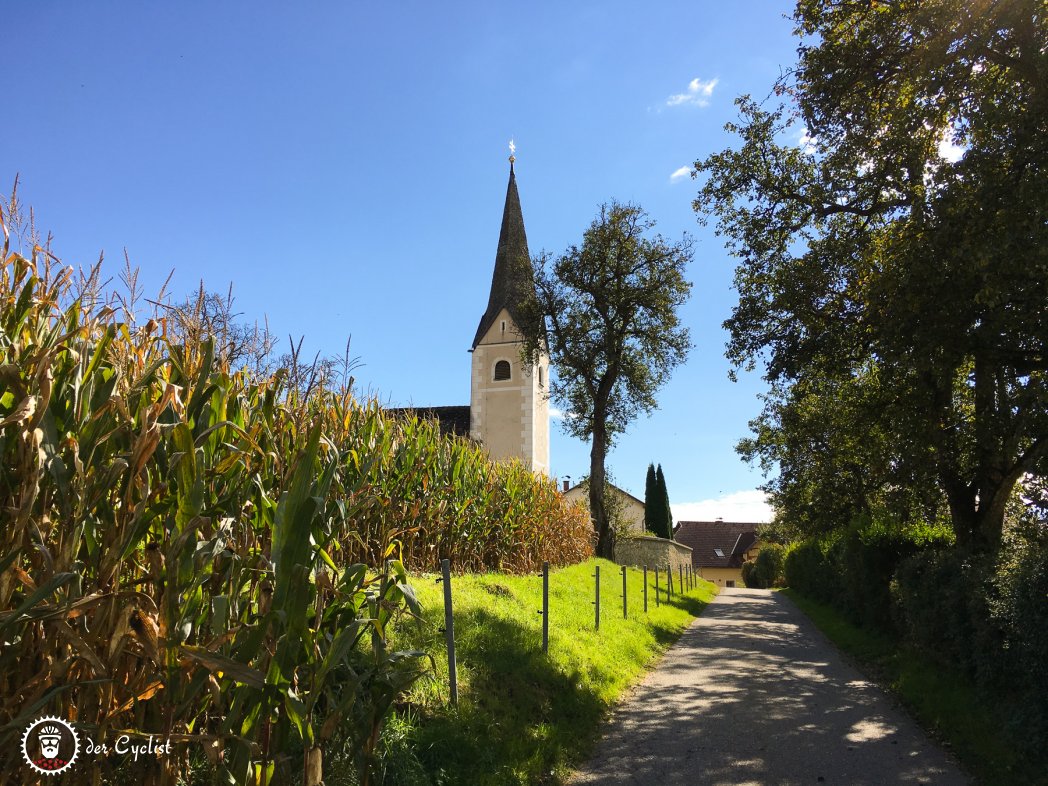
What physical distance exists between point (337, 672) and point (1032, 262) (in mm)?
9297

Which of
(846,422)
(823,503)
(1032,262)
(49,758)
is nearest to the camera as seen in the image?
(49,758)

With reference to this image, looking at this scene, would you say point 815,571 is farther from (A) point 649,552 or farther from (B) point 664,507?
(B) point 664,507

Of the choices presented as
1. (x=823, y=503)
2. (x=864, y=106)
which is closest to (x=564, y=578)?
(x=864, y=106)

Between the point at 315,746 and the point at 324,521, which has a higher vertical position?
the point at 324,521

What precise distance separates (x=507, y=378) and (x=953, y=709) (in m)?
38.7

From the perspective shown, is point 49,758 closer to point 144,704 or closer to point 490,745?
point 144,704

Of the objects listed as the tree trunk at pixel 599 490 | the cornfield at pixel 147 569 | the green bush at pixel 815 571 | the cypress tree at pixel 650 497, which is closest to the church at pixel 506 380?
the tree trunk at pixel 599 490

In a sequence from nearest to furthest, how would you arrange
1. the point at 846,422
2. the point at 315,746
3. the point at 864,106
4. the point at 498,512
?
the point at 315,746 < the point at 864,106 < the point at 498,512 < the point at 846,422

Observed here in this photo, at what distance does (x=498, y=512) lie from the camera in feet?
47.0

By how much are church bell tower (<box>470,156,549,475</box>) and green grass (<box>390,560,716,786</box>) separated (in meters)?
31.8

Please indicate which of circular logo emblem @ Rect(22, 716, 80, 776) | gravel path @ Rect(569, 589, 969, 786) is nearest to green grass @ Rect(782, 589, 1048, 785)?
gravel path @ Rect(569, 589, 969, 786)

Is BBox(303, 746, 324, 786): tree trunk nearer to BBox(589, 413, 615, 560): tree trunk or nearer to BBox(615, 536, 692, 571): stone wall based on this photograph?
BBox(589, 413, 615, 560): tree trunk

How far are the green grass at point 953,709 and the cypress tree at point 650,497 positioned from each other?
154 ft

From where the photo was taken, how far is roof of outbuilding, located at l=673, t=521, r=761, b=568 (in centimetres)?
8612
